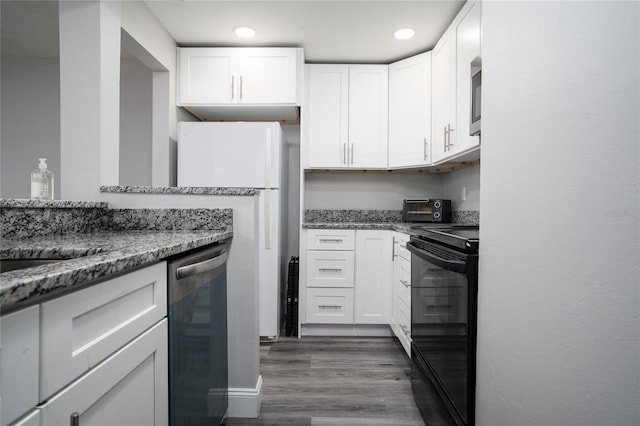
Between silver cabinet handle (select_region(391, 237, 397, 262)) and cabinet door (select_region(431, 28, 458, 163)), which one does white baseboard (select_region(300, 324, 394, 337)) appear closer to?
silver cabinet handle (select_region(391, 237, 397, 262))

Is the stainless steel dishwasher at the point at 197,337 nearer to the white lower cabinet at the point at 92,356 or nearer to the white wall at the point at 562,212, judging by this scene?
the white lower cabinet at the point at 92,356

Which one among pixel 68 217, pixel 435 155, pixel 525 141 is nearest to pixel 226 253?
pixel 68 217

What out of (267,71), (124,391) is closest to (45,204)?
(124,391)

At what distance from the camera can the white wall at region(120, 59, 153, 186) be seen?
10.5 feet

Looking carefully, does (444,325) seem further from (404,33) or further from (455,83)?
(404,33)

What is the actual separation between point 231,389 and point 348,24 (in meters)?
2.45

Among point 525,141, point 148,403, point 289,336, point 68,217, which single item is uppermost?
point 525,141

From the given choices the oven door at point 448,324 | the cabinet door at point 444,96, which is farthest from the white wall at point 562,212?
the cabinet door at point 444,96

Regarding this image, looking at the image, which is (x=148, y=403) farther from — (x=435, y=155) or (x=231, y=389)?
(x=435, y=155)

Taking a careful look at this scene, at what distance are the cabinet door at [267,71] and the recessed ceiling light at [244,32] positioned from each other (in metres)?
0.15

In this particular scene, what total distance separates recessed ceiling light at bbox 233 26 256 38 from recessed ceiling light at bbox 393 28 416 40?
3.57 ft

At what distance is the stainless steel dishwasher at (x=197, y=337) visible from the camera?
98 cm

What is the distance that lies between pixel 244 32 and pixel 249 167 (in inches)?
41.0

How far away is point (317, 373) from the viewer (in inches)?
79.1
